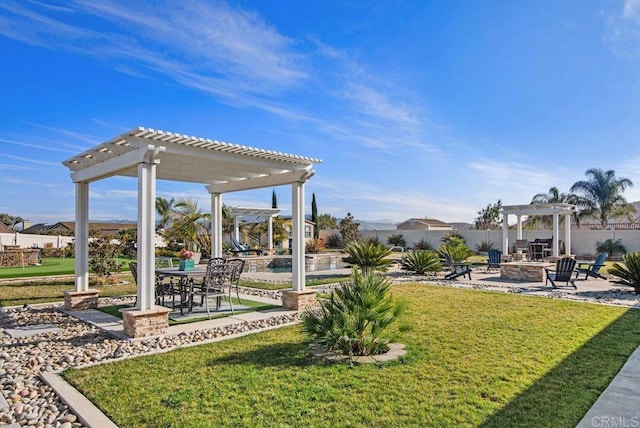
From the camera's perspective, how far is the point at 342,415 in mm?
3523

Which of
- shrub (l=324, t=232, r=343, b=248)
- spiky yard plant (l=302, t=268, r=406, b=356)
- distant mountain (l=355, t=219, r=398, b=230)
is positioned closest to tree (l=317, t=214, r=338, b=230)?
distant mountain (l=355, t=219, r=398, b=230)

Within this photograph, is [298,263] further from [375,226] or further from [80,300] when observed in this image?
[375,226]

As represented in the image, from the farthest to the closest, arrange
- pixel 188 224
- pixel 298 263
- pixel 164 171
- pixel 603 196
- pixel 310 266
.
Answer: pixel 603 196 → pixel 188 224 → pixel 310 266 → pixel 164 171 → pixel 298 263

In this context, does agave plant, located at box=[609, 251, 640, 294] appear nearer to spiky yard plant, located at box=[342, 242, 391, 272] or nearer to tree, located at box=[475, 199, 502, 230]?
spiky yard plant, located at box=[342, 242, 391, 272]

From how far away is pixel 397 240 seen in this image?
107ft

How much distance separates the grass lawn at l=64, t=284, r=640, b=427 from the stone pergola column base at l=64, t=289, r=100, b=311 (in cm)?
451

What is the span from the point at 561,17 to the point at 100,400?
44.1 feet

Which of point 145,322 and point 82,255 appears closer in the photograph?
point 145,322

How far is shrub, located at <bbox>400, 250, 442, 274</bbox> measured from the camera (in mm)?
15281

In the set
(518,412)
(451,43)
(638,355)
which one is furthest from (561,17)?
(518,412)

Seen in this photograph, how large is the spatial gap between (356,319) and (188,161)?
195 inches

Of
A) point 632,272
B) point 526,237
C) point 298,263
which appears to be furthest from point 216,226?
point 526,237

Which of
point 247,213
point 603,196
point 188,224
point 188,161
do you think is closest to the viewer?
point 188,161

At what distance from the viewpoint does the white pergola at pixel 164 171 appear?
6.66m
